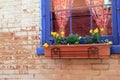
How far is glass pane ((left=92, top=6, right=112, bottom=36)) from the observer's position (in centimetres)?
372

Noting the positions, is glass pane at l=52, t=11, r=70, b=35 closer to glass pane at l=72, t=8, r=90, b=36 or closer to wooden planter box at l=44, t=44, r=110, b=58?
glass pane at l=72, t=8, r=90, b=36

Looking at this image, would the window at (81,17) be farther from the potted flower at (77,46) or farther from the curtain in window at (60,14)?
the potted flower at (77,46)

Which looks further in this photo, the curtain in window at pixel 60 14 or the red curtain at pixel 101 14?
the curtain in window at pixel 60 14

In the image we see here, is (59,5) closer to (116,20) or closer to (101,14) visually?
(101,14)

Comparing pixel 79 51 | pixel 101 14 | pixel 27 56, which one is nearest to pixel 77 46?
pixel 79 51

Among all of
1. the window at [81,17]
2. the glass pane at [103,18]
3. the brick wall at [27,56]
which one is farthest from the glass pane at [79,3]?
the brick wall at [27,56]

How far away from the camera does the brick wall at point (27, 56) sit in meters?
3.80

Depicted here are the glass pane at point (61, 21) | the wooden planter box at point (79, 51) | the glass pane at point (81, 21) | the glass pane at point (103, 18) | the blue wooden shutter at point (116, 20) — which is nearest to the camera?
the wooden planter box at point (79, 51)

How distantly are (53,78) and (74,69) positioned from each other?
318mm

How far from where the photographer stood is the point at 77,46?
3605 millimetres

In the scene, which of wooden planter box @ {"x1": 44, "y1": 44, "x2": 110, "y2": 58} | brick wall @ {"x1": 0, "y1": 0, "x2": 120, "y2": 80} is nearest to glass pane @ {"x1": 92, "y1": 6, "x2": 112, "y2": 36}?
wooden planter box @ {"x1": 44, "y1": 44, "x2": 110, "y2": 58}

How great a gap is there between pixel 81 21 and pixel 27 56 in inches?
35.4

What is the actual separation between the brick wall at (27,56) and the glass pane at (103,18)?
0.41 metres

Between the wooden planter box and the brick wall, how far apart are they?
18cm
